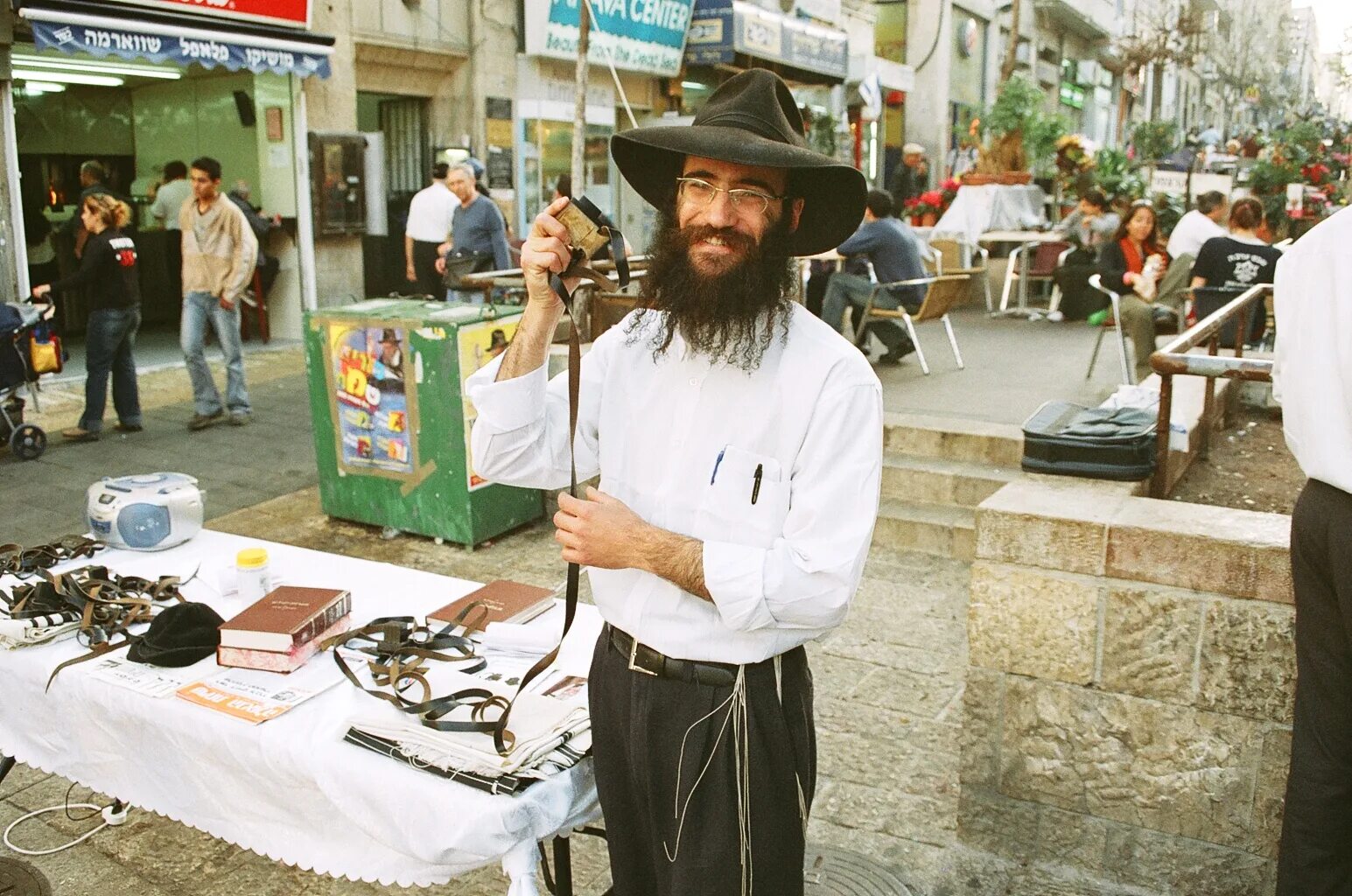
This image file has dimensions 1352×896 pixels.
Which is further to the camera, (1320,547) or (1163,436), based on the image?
(1163,436)

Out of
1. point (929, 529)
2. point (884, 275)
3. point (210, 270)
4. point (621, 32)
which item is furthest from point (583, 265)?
point (621, 32)

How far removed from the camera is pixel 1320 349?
2.34 m

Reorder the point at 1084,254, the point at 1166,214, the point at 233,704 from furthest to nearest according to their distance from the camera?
the point at 1166,214 → the point at 1084,254 → the point at 233,704

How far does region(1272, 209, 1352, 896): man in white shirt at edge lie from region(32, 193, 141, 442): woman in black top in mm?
7579

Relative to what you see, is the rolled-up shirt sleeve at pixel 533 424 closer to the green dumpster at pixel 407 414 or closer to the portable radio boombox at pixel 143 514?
the portable radio boombox at pixel 143 514

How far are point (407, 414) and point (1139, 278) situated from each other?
5.78 metres

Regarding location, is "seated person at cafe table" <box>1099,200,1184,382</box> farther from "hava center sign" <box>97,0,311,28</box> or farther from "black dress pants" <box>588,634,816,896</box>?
"hava center sign" <box>97,0,311,28</box>

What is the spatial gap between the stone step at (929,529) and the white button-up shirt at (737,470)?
4143 millimetres

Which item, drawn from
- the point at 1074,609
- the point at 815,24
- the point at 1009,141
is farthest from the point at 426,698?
the point at 815,24

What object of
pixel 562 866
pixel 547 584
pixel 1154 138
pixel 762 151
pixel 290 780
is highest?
pixel 1154 138

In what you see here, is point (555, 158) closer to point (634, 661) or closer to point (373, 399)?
point (373, 399)

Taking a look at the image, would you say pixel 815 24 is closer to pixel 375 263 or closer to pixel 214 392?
pixel 375 263

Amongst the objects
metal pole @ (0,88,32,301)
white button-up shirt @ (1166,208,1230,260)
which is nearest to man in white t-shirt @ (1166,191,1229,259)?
white button-up shirt @ (1166,208,1230,260)

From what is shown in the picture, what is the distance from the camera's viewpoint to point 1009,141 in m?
14.9
